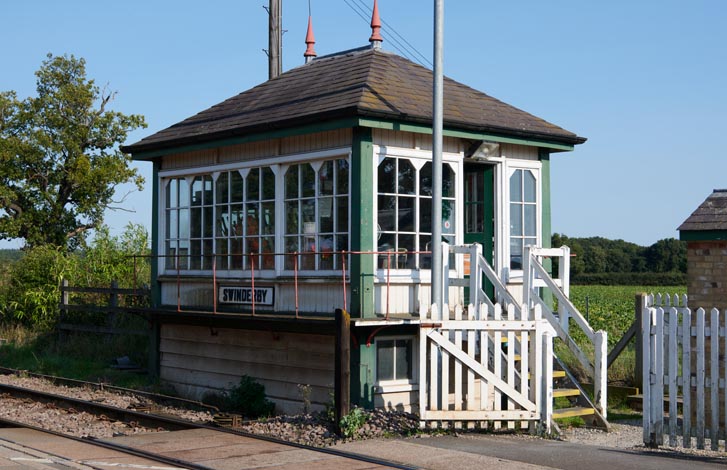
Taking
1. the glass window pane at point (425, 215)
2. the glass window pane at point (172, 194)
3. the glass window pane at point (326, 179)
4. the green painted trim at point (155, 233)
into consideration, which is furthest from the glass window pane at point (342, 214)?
the green painted trim at point (155, 233)

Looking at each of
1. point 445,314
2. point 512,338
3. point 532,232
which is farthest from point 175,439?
point 532,232

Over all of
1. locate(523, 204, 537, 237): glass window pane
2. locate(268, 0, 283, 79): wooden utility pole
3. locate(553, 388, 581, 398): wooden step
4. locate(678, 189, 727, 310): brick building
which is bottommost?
locate(553, 388, 581, 398): wooden step

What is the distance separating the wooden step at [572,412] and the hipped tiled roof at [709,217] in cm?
268

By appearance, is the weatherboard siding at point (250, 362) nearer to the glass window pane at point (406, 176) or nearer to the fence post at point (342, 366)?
the fence post at point (342, 366)

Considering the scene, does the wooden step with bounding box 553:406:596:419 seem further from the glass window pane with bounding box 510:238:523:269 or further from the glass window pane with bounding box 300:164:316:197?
the glass window pane with bounding box 300:164:316:197

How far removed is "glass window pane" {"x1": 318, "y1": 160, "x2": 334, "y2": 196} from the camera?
1360cm

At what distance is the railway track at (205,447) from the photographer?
31.5 ft

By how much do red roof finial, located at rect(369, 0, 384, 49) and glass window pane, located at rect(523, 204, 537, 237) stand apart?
384 cm

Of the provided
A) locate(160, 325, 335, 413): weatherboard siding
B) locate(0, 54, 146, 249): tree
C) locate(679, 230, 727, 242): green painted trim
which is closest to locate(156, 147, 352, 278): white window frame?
locate(160, 325, 335, 413): weatherboard siding

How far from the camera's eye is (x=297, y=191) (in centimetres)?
1421

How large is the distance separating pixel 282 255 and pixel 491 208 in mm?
3377

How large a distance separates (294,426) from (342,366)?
1.23 meters

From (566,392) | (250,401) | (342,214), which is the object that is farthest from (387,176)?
(250,401)

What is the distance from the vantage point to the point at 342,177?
43.9ft
